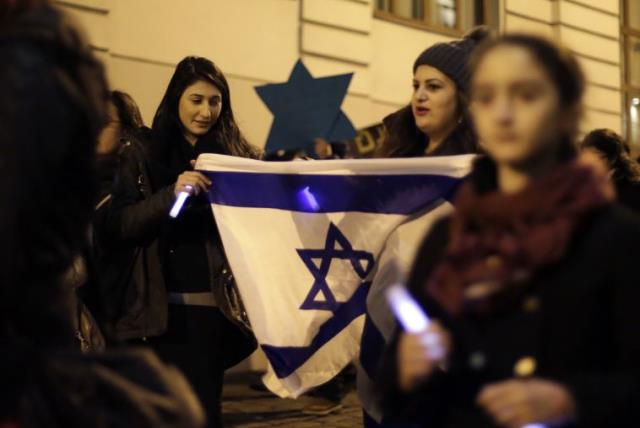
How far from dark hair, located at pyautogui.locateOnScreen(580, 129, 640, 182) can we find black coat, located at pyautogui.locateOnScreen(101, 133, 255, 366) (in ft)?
5.98

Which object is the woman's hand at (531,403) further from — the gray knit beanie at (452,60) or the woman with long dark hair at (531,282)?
the gray knit beanie at (452,60)

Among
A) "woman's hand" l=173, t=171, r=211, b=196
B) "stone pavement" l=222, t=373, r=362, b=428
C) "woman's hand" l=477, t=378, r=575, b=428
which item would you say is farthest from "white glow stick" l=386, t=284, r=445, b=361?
"stone pavement" l=222, t=373, r=362, b=428

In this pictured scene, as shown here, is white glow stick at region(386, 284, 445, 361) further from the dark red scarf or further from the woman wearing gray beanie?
the woman wearing gray beanie

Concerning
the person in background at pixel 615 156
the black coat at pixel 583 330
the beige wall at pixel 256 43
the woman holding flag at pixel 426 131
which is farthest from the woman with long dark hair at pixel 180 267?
the beige wall at pixel 256 43

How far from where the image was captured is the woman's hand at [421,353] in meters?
2.21

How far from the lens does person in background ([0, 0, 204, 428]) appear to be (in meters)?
2.20

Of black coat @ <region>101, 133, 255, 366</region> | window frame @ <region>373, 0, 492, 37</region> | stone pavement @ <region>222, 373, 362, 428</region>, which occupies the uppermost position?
window frame @ <region>373, 0, 492, 37</region>

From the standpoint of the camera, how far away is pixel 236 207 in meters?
5.22

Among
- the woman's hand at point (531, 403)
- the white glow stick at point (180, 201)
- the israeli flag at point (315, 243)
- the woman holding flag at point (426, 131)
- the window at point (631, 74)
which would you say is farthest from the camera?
the window at point (631, 74)

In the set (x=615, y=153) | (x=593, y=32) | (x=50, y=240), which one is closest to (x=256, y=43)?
(x=615, y=153)

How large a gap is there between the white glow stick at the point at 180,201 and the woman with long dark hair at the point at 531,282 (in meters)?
2.78

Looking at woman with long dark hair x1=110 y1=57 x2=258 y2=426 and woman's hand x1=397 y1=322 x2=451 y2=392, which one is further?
woman with long dark hair x1=110 y1=57 x2=258 y2=426

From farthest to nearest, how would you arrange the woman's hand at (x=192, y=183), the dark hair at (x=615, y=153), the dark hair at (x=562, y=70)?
the dark hair at (x=615, y=153) → the woman's hand at (x=192, y=183) → the dark hair at (x=562, y=70)

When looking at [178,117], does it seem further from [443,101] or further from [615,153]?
[615,153]
